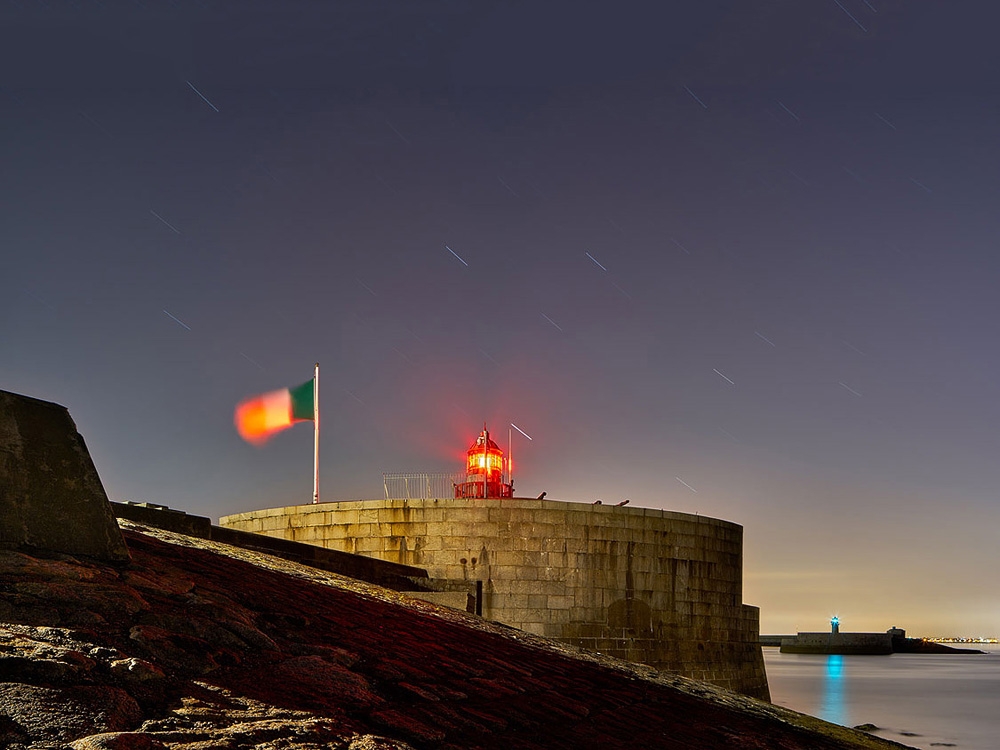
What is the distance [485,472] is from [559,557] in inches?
347

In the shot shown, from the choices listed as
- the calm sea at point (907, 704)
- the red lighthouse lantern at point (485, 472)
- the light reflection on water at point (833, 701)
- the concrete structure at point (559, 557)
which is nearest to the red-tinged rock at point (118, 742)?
the concrete structure at point (559, 557)

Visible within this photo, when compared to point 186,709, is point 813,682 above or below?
below

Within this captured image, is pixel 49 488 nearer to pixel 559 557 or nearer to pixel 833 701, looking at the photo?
pixel 559 557

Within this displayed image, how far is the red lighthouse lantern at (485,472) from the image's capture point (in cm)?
2500

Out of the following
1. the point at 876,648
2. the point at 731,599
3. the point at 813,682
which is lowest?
the point at 876,648

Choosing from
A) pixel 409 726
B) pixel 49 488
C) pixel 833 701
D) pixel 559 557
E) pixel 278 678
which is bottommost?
pixel 833 701

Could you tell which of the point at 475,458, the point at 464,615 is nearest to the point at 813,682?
the point at 475,458

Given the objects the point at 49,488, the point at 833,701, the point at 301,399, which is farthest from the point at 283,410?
the point at 833,701

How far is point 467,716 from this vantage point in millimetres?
4254

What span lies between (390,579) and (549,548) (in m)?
4.19

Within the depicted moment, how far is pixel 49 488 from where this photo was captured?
4859mm

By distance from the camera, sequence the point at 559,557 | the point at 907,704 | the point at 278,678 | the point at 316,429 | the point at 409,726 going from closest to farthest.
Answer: the point at 409,726
the point at 278,678
the point at 559,557
the point at 316,429
the point at 907,704

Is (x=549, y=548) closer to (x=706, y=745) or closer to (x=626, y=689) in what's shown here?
(x=626, y=689)

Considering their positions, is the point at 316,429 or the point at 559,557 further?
the point at 316,429
